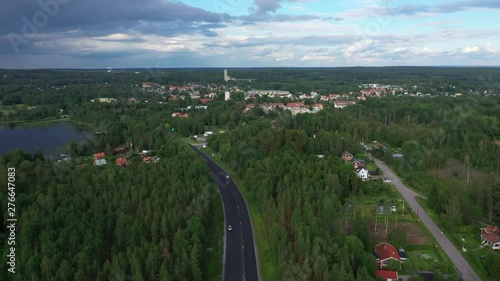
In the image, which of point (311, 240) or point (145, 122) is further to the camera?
point (145, 122)

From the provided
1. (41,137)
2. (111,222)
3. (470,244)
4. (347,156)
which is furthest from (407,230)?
(41,137)

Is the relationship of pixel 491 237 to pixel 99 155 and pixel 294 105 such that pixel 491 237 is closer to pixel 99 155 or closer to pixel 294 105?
pixel 99 155

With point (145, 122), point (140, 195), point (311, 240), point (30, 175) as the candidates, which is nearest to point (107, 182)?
point (140, 195)

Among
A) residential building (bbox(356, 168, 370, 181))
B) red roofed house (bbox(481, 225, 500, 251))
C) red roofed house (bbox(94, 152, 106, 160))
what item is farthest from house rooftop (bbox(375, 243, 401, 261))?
red roofed house (bbox(94, 152, 106, 160))

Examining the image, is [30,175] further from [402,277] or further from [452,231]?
[452,231]

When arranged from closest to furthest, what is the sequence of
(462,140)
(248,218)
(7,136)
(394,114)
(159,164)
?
(248,218) → (159,164) → (462,140) → (7,136) → (394,114)

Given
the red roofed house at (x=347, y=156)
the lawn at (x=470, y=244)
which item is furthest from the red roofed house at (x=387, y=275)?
the red roofed house at (x=347, y=156)
